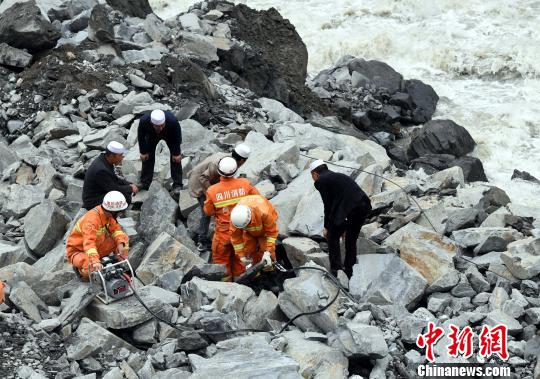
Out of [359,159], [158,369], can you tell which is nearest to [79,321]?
[158,369]

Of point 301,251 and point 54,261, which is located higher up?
point 301,251

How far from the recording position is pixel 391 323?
824cm

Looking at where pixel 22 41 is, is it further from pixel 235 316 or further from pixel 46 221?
pixel 235 316

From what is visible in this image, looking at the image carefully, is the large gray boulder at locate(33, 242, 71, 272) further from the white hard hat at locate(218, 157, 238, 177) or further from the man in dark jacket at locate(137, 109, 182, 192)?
the white hard hat at locate(218, 157, 238, 177)

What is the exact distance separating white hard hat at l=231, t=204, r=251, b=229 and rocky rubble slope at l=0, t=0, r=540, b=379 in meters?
0.71

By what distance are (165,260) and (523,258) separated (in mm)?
4307

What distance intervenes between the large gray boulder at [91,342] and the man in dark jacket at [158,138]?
11.3 ft

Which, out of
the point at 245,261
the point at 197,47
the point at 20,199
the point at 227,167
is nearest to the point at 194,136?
the point at 20,199

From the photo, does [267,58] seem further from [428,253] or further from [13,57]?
[428,253]

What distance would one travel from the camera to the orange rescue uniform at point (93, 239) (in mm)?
8250

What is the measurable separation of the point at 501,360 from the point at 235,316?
107 inches

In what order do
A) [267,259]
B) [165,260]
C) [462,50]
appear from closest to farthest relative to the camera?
[267,259] → [165,260] → [462,50]

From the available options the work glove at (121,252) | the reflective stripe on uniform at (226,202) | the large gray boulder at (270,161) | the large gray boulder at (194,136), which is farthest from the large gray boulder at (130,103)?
the work glove at (121,252)

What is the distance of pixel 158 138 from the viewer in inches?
423
